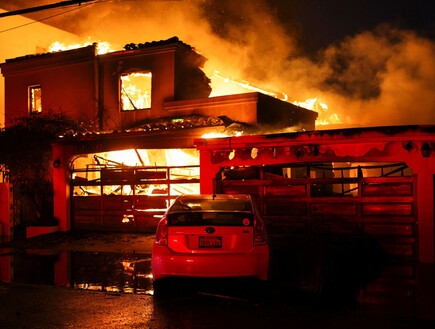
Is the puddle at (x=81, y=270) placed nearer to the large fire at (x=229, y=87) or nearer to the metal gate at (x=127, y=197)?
the metal gate at (x=127, y=197)

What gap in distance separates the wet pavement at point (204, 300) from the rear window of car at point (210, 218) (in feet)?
3.32

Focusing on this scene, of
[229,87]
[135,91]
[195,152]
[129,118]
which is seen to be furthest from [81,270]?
[229,87]

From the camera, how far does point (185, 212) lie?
26.7 feet

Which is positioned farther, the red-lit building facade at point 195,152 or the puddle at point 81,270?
the red-lit building facade at point 195,152

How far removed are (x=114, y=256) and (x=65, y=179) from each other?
518 centimetres

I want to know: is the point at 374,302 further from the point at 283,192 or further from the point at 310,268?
the point at 283,192

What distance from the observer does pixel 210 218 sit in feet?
26.6

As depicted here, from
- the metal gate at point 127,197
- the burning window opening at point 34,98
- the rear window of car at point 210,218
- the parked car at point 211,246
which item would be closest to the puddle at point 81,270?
the parked car at point 211,246

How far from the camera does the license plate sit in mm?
7773

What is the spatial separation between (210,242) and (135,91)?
47.0ft

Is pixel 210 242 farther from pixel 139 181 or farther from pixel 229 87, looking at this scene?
pixel 229 87

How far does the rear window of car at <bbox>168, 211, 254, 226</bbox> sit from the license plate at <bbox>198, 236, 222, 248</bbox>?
0.71ft

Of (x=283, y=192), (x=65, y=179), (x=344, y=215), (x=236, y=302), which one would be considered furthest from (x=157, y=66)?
(x=236, y=302)

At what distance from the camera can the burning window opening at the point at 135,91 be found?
2077cm
